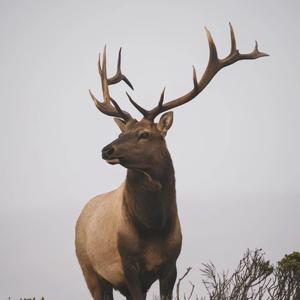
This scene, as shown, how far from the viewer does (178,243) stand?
7.89m

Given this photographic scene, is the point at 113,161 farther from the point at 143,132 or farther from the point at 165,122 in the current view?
the point at 165,122

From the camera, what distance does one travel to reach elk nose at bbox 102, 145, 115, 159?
24.3ft

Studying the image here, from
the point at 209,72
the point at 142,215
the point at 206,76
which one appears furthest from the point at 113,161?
the point at 209,72

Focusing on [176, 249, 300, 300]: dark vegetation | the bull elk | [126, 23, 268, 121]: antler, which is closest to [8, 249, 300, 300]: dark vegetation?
[176, 249, 300, 300]: dark vegetation

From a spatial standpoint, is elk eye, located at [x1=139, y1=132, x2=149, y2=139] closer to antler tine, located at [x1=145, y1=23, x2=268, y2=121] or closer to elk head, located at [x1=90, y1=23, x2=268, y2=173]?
elk head, located at [x1=90, y1=23, x2=268, y2=173]

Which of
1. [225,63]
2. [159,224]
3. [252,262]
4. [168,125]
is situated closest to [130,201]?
[159,224]

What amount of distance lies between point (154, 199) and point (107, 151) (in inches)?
31.2

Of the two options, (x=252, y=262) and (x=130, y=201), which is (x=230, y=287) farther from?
(x=130, y=201)

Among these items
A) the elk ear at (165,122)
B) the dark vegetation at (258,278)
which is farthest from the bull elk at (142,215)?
the dark vegetation at (258,278)

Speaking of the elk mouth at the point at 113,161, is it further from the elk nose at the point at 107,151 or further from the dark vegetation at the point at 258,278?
the dark vegetation at the point at 258,278

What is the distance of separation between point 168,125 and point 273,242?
18.3m

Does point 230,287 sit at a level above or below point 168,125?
below

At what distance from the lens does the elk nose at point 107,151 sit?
24.3ft

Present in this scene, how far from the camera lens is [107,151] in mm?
7418
